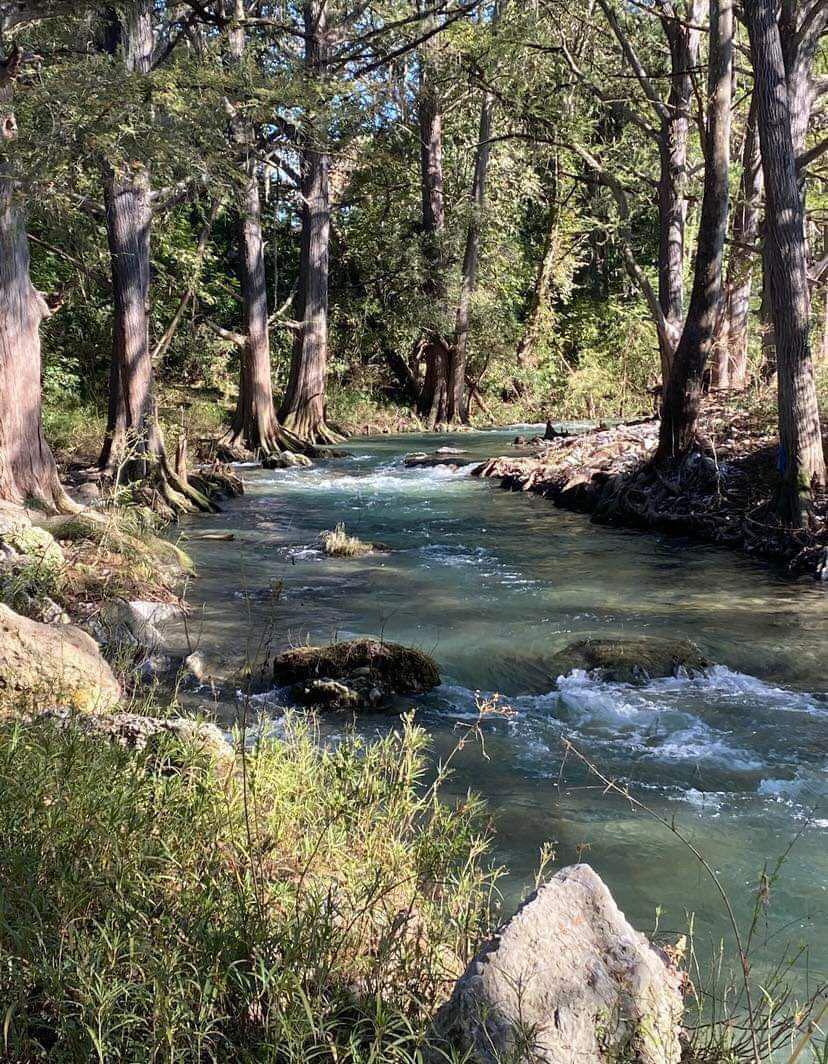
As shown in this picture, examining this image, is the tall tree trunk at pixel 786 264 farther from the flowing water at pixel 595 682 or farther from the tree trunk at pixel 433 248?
the tree trunk at pixel 433 248

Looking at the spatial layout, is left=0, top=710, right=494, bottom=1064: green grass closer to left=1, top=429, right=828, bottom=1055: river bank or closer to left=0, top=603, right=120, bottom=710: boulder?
left=1, top=429, right=828, bottom=1055: river bank

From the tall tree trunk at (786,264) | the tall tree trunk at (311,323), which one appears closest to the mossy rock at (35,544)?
the tall tree trunk at (786,264)

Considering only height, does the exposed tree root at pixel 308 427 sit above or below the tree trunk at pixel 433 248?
below

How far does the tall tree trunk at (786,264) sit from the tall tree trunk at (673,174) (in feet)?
9.20

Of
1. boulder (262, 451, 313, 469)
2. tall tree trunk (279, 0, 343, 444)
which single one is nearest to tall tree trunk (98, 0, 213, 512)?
boulder (262, 451, 313, 469)

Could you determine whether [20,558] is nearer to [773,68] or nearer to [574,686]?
[574,686]

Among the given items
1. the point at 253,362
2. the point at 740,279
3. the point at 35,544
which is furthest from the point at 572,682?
the point at 253,362

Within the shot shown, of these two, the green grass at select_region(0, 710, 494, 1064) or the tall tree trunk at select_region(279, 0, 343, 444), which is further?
the tall tree trunk at select_region(279, 0, 343, 444)

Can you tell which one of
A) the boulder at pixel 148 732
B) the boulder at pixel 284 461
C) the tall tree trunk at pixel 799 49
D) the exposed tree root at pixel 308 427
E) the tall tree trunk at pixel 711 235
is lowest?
the boulder at pixel 148 732

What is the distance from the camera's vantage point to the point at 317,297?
989 inches

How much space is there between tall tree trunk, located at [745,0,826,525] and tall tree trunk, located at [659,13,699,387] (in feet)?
9.20

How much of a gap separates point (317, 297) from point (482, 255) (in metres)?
6.97

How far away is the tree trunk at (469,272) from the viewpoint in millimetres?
26027

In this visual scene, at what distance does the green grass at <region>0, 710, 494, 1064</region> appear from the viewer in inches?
94.3
